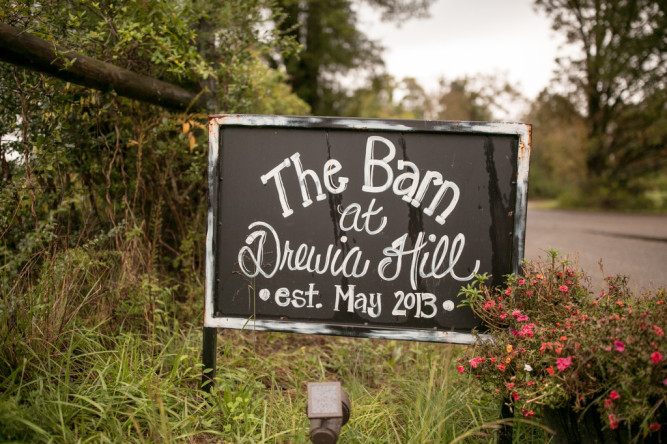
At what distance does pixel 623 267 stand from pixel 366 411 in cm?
381

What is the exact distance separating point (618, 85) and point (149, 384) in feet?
55.0

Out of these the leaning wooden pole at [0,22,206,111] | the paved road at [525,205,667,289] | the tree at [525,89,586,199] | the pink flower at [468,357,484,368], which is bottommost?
the pink flower at [468,357,484,368]

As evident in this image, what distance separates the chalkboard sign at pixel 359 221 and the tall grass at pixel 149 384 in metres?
0.29

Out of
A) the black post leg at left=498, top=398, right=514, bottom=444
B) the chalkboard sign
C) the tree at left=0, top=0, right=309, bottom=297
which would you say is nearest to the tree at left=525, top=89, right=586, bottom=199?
the tree at left=0, top=0, right=309, bottom=297

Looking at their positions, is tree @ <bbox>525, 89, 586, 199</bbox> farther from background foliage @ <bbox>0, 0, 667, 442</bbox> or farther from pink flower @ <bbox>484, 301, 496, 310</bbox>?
pink flower @ <bbox>484, 301, 496, 310</bbox>

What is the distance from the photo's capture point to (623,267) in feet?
15.1

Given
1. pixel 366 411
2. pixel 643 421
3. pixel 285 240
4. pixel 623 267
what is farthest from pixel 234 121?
pixel 623 267

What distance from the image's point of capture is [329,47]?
454 inches

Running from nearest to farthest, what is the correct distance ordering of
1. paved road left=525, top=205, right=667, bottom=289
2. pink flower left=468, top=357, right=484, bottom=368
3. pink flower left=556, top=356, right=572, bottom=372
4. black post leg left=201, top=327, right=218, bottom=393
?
pink flower left=556, top=356, right=572, bottom=372 → pink flower left=468, top=357, right=484, bottom=368 → black post leg left=201, top=327, right=218, bottom=393 → paved road left=525, top=205, right=667, bottom=289

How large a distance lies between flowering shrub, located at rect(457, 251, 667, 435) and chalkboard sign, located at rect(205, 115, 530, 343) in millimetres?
163

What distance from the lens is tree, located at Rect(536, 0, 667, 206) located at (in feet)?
43.3

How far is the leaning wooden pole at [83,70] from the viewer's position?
2.07 metres

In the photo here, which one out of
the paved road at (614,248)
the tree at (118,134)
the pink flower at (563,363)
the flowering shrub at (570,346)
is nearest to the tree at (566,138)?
the paved road at (614,248)

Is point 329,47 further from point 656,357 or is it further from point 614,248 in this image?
point 656,357
